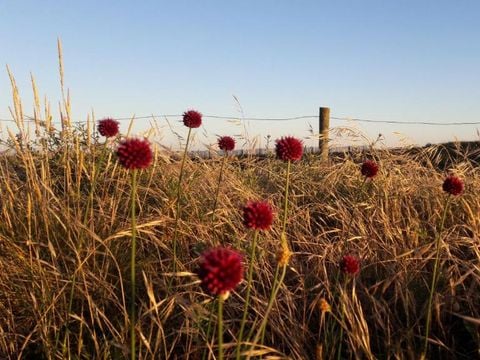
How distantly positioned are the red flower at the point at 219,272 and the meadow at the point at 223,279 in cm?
1

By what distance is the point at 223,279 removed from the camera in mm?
1251

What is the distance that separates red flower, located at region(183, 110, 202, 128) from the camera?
9.64ft

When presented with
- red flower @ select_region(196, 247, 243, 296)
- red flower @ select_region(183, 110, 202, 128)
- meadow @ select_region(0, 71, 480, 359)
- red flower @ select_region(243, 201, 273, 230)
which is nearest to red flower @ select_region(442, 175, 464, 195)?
meadow @ select_region(0, 71, 480, 359)

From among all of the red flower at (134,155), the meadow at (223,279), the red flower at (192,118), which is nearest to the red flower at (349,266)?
the meadow at (223,279)

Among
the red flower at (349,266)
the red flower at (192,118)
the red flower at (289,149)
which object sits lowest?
the red flower at (349,266)

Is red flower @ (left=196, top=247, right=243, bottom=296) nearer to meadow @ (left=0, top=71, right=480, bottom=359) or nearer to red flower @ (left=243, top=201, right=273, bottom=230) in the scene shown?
meadow @ (left=0, top=71, right=480, bottom=359)

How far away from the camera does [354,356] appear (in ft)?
7.21

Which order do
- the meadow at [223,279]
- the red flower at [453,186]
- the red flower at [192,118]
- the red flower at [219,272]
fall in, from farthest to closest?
the red flower at [192,118] → the red flower at [453,186] → the meadow at [223,279] → the red flower at [219,272]

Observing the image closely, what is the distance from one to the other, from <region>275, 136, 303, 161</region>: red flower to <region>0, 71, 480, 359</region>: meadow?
0.20 feet

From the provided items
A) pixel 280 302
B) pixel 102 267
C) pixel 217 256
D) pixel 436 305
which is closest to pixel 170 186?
pixel 102 267

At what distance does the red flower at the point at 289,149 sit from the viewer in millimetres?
2174

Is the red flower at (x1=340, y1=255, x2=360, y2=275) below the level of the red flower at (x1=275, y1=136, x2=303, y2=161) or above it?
below

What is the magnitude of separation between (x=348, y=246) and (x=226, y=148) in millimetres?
979

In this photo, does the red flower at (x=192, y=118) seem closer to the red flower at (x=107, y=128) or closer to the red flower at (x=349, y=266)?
the red flower at (x=107, y=128)
